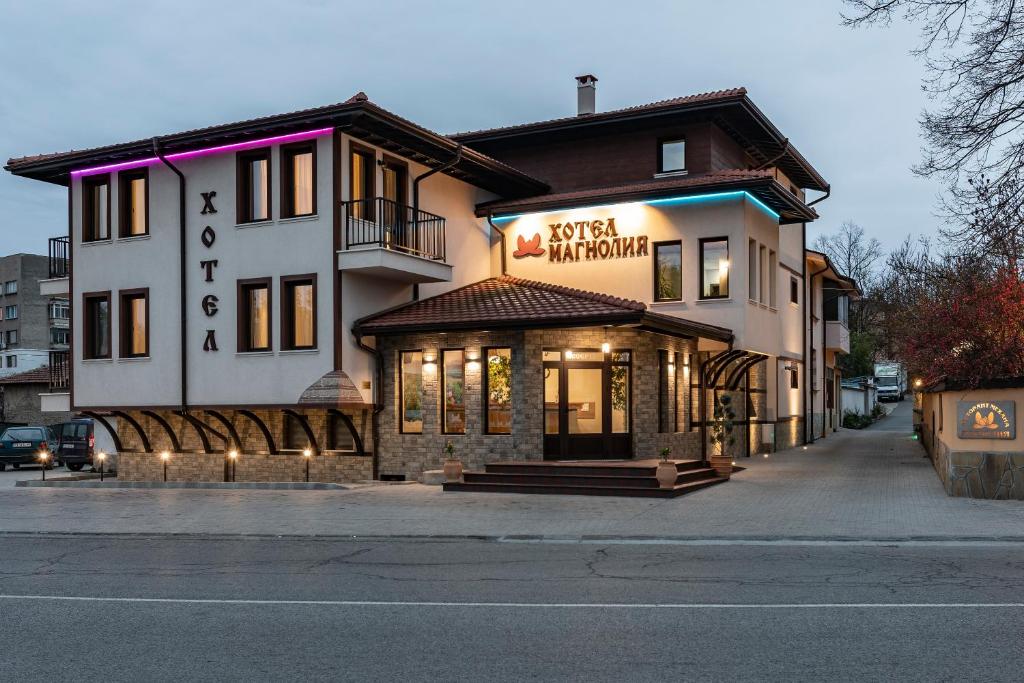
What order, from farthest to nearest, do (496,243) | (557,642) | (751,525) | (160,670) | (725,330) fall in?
(496,243)
(725,330)
(751,525)
(557,642)
(160,670)

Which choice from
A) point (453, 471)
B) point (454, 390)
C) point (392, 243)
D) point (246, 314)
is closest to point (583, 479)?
point (453, 471)

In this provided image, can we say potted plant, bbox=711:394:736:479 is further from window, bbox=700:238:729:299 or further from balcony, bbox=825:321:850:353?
balcony, bbox=825:321:850:353

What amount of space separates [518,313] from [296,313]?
5061 millimetres

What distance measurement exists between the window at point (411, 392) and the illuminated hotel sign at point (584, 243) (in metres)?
4.97

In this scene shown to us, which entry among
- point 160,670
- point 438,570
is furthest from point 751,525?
point 160,670

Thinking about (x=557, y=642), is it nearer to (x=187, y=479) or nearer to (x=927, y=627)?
(x=927, y=627)

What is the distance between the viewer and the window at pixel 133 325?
23.6 metres

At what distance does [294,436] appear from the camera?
74.3ft

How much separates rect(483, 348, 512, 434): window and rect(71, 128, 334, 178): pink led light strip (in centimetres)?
590

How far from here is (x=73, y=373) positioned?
24.5 meters

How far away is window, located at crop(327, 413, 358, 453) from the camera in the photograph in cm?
2206

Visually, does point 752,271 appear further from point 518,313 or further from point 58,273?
point 58,273

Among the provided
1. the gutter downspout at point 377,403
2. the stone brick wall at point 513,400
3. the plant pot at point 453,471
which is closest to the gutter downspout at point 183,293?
the gutter downspout at point 377,403

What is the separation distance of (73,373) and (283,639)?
19.6 metres
